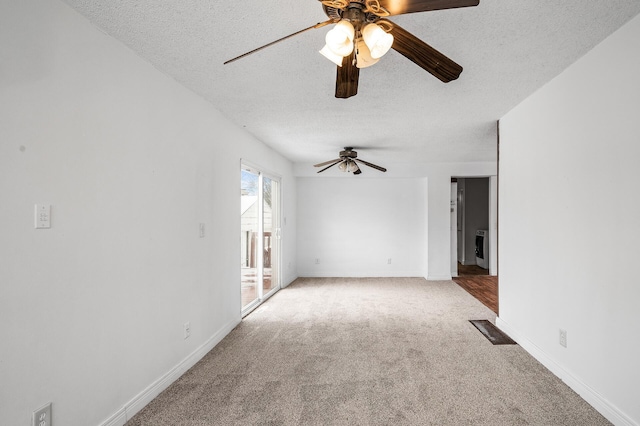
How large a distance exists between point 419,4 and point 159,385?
8.99ft

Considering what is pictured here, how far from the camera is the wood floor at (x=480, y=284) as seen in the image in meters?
4.93

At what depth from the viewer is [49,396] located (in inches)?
61.0

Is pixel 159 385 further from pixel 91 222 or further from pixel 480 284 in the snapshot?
pixel 480 284

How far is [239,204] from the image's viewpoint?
3.86 meters

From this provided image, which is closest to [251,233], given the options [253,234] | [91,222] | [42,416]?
[253,234]

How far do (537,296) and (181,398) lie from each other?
9.69ft

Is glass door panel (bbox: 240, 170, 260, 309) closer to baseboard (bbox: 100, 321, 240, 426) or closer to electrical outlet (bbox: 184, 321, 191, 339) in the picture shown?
baseboard (bbox: 100, 321, 240, 426)

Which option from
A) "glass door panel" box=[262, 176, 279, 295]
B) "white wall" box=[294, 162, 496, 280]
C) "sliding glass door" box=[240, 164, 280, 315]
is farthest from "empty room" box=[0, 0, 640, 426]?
"white wall" box=[294, 162, 496, 280]

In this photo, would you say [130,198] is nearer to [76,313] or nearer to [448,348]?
[76,313]

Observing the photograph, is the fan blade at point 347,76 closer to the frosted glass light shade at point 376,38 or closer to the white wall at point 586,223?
the frosted glass light shade at point 376,38

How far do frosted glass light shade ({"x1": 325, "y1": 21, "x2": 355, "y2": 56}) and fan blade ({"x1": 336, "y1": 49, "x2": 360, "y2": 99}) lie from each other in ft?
0.84

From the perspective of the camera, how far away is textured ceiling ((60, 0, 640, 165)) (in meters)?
1.73

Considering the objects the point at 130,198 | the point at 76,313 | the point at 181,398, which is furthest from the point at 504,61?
the point at 181,398

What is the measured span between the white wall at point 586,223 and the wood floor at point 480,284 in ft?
5.75
